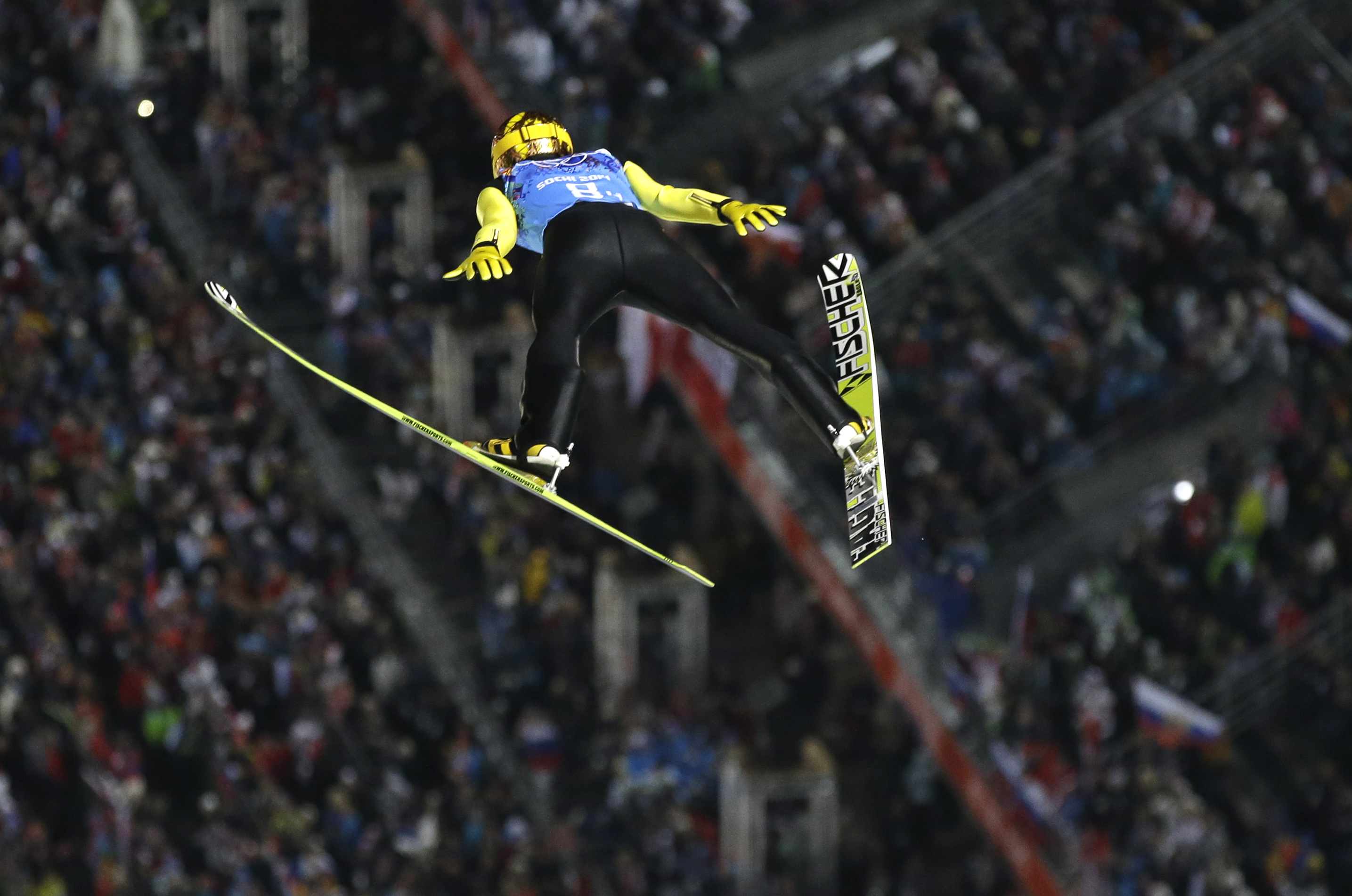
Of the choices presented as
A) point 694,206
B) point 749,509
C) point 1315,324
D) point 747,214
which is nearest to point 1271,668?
point 1315,324

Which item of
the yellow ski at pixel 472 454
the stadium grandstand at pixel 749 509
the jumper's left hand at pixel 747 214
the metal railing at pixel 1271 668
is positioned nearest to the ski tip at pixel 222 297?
the yellow ski at pixel 472 454

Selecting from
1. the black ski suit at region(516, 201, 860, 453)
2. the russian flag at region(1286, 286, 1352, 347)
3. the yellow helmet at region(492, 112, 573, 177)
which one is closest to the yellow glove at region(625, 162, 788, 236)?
the black ski suit at region(516, 201, 860, 453)

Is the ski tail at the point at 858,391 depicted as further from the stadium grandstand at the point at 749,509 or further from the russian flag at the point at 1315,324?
the russian flag at the point at 1315,324

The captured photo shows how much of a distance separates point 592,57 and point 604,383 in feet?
10.4

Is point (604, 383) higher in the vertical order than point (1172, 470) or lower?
higher

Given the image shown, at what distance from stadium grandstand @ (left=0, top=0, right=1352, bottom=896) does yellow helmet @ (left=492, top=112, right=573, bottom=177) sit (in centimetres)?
901

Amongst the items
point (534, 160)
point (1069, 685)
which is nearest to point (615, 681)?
point (1069, 685)

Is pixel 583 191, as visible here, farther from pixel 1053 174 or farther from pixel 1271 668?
pixel 1053 174

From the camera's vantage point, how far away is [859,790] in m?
24.0

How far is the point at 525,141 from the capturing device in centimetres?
1402

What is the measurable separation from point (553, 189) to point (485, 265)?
1033 mm

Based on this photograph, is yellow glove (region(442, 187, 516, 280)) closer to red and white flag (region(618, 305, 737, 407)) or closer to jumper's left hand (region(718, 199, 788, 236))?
jumper's left hand (region(718, 199, 788, 236))

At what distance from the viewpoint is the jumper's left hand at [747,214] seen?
13.5 m

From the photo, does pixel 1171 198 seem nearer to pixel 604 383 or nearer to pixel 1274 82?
pixel 1274 82
